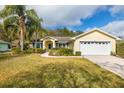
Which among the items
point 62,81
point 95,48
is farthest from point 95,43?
point 62,81

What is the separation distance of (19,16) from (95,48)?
486 inches

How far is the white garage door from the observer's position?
2812 cm

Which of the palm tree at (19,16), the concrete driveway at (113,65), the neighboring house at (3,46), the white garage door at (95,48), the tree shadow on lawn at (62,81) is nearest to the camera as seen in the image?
the tree shadow on lawn at (62,81)

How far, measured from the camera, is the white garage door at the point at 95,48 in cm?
2812

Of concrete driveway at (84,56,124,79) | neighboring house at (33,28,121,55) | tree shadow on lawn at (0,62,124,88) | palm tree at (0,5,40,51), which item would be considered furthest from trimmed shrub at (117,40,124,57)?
tree shadow on lawn at (0,62,124,88)

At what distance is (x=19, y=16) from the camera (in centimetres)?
3203

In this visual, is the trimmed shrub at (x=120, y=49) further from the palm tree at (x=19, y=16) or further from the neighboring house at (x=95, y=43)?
the palm tree at (x=19, y=16)

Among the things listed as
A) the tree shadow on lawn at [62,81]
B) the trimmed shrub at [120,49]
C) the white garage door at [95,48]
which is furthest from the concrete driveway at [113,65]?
the white garage door at [95,48]

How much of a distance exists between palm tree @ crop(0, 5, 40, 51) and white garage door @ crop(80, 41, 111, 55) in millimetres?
8319

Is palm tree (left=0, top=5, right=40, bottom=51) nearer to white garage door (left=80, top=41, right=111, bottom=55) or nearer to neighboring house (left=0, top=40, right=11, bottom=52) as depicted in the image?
white garage door (left=80, top=41, right=111, bottom=55)

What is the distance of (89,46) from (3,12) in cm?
1326

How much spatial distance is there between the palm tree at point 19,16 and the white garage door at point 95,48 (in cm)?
832
